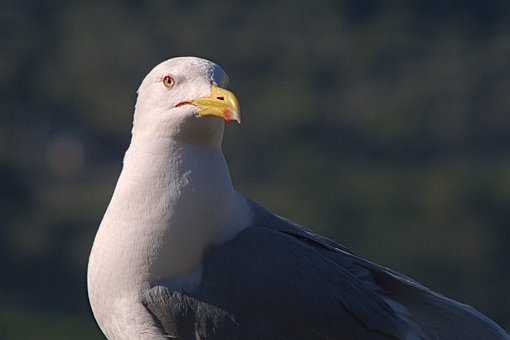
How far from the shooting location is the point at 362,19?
25562 mm

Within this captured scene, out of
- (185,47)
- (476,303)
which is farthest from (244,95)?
(476,303)

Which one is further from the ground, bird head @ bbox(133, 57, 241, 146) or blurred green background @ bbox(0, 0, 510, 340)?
bird head @ bbox(133, 57, 241, 146)

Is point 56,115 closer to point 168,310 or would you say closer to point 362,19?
point 362,19

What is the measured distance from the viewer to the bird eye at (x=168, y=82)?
3.68m

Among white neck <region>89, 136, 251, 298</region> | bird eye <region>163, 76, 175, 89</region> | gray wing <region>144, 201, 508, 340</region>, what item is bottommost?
gray wing <region>144, 201, 508, 340</region>

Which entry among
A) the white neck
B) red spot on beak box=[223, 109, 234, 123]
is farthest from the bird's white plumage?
red spot on beak box=[223, 109, 234, 123]

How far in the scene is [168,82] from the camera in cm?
370

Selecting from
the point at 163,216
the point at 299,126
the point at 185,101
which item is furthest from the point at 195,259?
the point at 299,126

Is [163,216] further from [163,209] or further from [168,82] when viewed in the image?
[168,82]

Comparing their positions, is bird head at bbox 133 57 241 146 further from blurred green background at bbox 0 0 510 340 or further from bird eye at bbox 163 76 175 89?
blurred green background at bbox 0 0 510 340

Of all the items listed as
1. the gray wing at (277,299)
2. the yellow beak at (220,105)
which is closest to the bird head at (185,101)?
the yellow beak at (220,105)

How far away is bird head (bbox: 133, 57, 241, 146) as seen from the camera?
3.60 m

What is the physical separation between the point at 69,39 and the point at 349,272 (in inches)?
816

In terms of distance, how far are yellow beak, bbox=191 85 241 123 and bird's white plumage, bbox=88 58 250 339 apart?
0.08 ft
